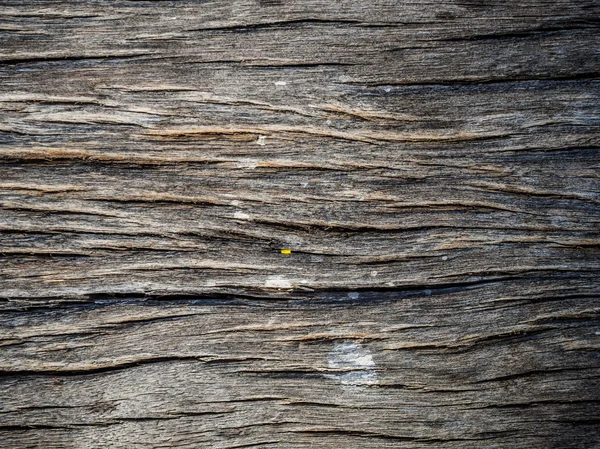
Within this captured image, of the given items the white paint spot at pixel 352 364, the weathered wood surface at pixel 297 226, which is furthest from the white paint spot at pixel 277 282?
the white paint spot at pixel 352 364

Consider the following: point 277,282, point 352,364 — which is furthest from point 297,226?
point 352,364

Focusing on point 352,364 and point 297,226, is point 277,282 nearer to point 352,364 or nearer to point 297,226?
point 297,226

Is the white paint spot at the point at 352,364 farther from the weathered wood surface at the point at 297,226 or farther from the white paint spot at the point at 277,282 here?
the white paint spot at the point at 277,282

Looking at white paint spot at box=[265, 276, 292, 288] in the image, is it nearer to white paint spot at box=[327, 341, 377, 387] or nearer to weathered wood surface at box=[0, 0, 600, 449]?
weathered wood surface at box=[0, 0, 600, 449]

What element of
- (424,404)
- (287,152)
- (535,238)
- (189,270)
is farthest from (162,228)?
(535,238)

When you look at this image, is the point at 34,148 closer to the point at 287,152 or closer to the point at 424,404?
the point at 287,152

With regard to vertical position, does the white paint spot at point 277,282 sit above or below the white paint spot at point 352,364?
above

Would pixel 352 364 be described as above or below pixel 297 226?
below
